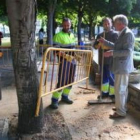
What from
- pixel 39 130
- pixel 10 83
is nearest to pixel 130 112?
pixel 39 130

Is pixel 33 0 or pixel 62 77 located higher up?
pixel 33 0

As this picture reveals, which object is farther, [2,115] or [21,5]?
[2,115]

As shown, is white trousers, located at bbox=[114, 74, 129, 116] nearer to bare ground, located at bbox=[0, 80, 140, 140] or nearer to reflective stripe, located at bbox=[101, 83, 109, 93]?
bare ground, located at bbox=[0, 80, 140, 140]

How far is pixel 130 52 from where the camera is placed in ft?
15.5

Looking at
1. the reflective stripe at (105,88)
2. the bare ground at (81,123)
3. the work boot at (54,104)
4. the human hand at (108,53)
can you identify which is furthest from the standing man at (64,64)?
the reflective stripe at (105,88)

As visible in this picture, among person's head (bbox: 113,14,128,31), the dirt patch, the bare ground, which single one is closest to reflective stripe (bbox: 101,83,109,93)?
the bare ground

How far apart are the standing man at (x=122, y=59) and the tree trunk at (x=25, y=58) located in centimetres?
153

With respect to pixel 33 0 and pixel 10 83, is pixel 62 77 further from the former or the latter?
pixel 10 83

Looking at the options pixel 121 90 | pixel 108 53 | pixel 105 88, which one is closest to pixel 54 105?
pixel 105 88

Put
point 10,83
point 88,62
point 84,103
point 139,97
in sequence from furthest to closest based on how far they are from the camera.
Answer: point 10,83 → point 88,62 → point 84,103 → point 139,97

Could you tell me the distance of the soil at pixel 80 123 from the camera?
423cm

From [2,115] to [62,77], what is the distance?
1.39m

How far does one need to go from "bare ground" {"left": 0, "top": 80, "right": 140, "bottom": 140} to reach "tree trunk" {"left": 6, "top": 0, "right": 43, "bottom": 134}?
25 cm

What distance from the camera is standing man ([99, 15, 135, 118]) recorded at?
4.70 meters
